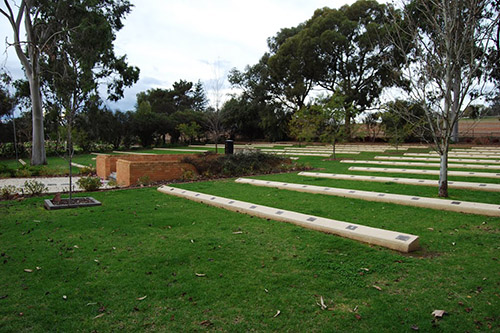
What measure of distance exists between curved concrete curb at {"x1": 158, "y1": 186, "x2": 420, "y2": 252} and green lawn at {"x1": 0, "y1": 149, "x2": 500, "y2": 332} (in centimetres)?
13

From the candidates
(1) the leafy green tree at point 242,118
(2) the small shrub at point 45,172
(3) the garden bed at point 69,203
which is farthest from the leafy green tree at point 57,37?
(1) the leafy green tree at point 242,118

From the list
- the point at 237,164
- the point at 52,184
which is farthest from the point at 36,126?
the point at 237,164

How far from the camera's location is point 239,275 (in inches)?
129

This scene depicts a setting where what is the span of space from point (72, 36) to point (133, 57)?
691 cm

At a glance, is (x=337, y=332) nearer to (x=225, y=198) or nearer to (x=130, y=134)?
(x=225, y=198)

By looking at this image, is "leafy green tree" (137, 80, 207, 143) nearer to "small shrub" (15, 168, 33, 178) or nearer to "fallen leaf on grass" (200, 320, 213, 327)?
"small shrub" (15, 168, 33, 178)

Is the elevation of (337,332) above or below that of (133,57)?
below

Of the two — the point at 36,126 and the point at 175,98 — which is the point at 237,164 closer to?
the point at 36,126

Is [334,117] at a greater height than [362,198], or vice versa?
[334,117]

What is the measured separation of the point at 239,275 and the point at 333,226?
1818 millimetres

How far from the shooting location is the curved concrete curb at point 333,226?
393 cm

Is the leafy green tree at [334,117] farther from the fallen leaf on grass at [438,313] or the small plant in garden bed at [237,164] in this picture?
the fallen leaf on grass at [438,313]

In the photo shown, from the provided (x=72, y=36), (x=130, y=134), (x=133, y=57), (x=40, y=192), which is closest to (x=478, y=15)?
(x=40, y=192)

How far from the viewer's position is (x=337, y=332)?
234cm
